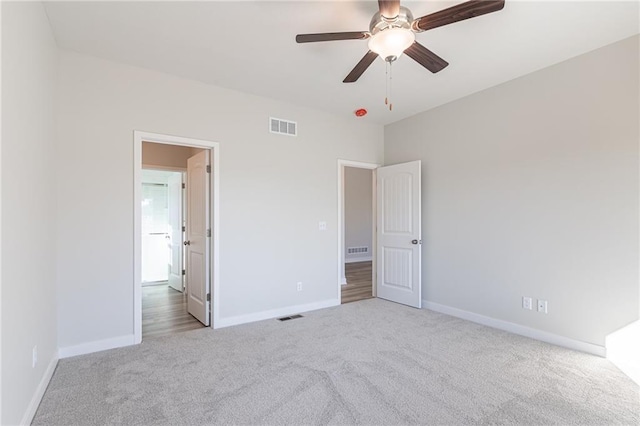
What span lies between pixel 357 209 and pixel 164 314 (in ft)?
20.6

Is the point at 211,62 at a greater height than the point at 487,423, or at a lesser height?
greater

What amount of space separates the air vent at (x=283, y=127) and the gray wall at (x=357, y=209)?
4.86 m

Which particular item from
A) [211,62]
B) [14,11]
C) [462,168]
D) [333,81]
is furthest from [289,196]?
[14,11]

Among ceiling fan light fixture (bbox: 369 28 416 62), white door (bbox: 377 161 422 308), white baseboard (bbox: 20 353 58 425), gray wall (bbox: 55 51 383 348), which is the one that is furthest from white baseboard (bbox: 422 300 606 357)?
white baseboard (bbox: 20 353 58 425)

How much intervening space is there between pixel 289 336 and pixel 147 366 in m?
1.36

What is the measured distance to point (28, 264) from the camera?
1.98 meters

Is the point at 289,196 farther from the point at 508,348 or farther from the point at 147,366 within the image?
the point at 508,348

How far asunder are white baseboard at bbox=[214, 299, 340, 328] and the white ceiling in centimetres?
280

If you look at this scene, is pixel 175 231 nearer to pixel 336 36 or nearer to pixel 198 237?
pixel 198 237

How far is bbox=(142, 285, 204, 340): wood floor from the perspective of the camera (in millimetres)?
3678

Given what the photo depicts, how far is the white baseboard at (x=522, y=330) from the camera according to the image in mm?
2979

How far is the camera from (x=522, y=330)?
11.3 ft

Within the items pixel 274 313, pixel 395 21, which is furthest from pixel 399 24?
pixel 274 313

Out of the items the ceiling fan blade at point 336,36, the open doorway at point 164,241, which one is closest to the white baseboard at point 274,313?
the open doorway at point 164,241
